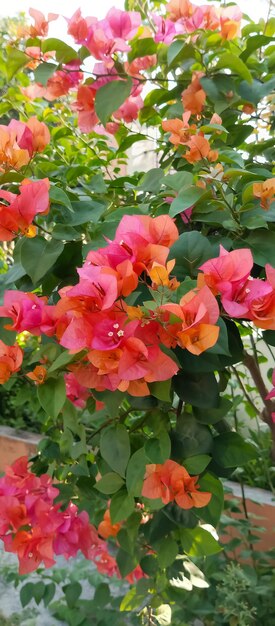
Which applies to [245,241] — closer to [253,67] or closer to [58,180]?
[58,180]

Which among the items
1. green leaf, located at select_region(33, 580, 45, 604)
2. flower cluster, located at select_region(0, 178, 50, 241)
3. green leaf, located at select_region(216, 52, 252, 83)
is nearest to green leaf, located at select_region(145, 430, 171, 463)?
flower cluster, located at select_region(0, 178, 50, 241)

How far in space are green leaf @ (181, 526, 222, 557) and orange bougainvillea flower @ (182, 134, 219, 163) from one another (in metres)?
0.41

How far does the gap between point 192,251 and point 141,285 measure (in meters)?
0.05

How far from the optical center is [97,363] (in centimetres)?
44

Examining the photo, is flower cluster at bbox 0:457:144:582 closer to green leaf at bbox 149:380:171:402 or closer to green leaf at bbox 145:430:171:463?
green leaf at bbox 145:430:171:463

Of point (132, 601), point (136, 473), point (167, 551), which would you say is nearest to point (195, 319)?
point (136, 473)

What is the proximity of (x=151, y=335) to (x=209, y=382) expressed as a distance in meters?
0.10

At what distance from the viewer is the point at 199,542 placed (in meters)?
0.68

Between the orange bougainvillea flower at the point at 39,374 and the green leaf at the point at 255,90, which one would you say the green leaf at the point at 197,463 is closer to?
the orange bougainvillea flower at the point at 39,374

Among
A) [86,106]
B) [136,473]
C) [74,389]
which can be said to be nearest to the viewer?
[136,473]

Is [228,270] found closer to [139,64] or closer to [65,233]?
[65,233]

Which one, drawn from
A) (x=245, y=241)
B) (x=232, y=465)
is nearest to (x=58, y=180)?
(x=245, y=241)

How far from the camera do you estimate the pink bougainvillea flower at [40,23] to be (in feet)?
2.65

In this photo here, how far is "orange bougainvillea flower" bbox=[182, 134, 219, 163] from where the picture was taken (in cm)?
60
